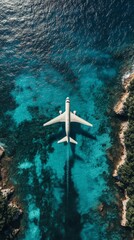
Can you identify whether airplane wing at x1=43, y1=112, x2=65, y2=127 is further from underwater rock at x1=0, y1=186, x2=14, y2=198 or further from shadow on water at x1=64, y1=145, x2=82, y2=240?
underwater rock at x1=0, y1=186, x2=14, y2=198

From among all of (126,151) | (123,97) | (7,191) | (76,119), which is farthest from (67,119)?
(7,191)

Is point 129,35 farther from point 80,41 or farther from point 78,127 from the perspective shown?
point 78,127

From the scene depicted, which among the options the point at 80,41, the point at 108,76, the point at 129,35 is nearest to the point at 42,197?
the point at 108,76

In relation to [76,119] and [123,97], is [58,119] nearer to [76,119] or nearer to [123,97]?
[76,119]

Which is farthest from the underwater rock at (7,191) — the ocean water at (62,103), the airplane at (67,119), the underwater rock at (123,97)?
the underwater rock at (123,97)

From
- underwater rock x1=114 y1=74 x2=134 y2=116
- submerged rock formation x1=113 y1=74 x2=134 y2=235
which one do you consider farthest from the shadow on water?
underwater rock x1=114 y1=74 x2=134 y2=116

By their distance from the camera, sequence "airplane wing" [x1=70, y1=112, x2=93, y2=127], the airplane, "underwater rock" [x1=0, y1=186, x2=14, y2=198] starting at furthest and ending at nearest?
"airplane wing" [x1=70, y1=112, x2=93, y2=127] < "underwater rock" [x1=0, y1=186, x2=14, y2=198] < the airplane

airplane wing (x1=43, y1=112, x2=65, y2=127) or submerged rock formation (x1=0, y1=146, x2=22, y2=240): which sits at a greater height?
airplane wing (x1=43, y1=112, x2=65, y2=127)
